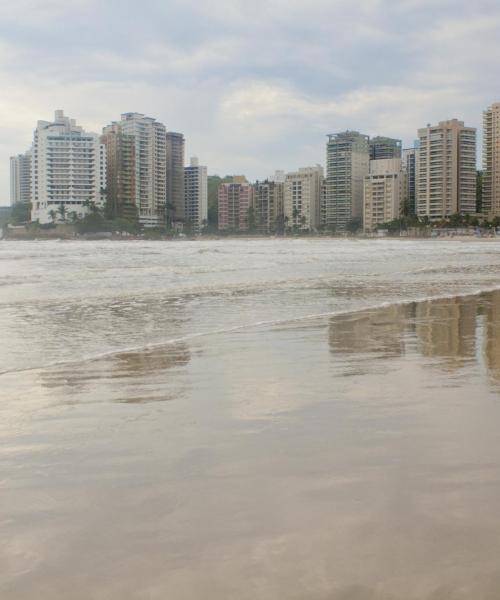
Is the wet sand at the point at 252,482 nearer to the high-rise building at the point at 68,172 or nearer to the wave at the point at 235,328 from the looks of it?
the wave at the point at 235,328

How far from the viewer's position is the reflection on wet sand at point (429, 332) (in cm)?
756

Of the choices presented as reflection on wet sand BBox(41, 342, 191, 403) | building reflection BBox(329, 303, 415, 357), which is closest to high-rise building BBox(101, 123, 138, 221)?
building reflection BBox(329, 303, 415, 357)

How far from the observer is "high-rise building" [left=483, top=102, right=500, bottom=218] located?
187450 millimetres

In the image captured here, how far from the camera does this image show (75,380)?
6.39 metres

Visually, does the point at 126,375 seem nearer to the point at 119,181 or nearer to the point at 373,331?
the point at 373,331

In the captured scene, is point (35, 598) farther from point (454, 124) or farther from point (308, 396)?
point (454, 124)

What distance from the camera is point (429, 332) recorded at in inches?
369

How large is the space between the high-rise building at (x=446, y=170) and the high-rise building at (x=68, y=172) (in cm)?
8719

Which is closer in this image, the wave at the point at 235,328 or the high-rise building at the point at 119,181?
the wave at the point at 235,328

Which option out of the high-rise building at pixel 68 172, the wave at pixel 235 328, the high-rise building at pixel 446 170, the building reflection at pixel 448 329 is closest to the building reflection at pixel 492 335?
the building reflection at pixel 448 329

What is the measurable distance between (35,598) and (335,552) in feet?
3.75

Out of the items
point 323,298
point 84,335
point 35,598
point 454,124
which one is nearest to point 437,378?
point 35,598

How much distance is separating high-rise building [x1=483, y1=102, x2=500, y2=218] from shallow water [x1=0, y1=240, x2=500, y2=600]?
19121 centimetres

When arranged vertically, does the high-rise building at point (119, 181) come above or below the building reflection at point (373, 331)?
above
